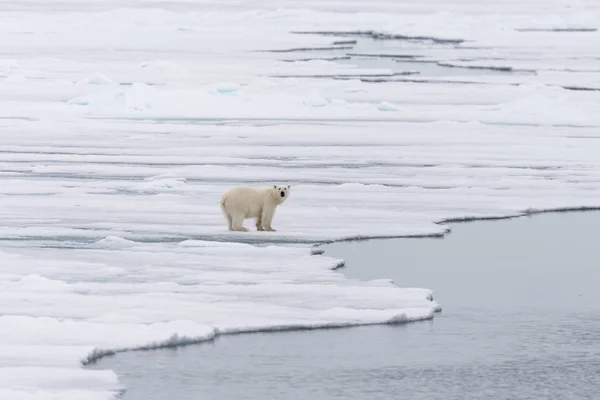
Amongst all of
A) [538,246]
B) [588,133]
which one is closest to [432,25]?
[588,133]

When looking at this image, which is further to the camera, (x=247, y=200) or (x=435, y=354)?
(x=247, y=200)

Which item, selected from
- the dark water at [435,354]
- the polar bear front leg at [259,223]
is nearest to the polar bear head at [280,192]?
the polar bear front leg at [259,223]

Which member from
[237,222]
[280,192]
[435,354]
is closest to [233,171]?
[237,222]

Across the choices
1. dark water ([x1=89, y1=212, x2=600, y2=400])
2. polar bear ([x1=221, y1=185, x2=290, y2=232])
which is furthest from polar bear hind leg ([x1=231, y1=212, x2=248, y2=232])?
dark water ([x1=89, y1=212, x2=600, y2=400])

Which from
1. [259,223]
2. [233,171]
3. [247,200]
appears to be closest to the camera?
[247,200]

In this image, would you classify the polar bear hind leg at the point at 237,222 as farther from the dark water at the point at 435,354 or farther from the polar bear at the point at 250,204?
the dark water at the point at 435,354

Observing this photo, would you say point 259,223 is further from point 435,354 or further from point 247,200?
point 435,354
